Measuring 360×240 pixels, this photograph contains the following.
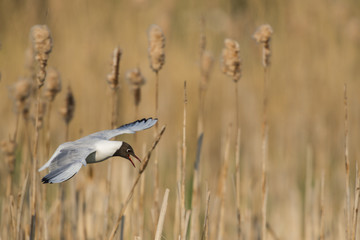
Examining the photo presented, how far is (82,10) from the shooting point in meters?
3.74

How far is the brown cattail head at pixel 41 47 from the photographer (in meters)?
1.04

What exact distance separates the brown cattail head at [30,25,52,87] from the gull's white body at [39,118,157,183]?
0.90ft

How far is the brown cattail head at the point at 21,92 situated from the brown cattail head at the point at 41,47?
13.1 inches

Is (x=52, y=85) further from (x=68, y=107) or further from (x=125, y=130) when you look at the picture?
(x=125, y=130)

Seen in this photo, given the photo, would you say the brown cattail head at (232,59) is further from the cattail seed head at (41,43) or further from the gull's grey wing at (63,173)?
the gull's grey wing at (63,173)

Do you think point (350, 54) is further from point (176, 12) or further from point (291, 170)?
point (176, 12)

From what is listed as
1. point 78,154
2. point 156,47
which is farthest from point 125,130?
point 156,47

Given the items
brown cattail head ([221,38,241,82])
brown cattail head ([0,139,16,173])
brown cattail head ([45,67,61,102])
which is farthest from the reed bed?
brown cattail head ([221,38,241,82])

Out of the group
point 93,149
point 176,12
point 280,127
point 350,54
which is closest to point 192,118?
point 280,127

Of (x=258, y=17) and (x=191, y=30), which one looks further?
(x=191, y=30)

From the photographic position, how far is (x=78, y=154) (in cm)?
75

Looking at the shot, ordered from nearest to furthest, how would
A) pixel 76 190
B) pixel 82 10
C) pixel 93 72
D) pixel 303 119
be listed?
pixel 76 190 → pixel 303 119 → pixel 93 72 → pixel 82 10

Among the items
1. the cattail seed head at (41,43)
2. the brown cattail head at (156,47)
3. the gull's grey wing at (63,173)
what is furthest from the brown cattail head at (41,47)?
the gull's grey wing at (63,173)

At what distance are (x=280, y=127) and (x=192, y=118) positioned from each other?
57 cm
